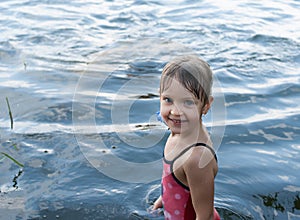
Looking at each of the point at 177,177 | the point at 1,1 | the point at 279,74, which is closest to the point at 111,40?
the point at 279,74

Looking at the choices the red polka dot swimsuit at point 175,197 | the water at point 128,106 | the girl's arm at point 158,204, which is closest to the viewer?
the red polka dot swimsuit at point 175,197

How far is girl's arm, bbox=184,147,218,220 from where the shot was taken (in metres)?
2.62

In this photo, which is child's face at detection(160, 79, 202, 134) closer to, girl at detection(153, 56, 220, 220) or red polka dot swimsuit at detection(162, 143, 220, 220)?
girl at detection(153, 56, 220, 220)

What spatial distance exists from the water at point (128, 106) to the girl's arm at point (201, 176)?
0.77m

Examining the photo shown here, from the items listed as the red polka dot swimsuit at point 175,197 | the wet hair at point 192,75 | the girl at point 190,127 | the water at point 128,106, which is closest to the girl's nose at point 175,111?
the girl at point 190,127

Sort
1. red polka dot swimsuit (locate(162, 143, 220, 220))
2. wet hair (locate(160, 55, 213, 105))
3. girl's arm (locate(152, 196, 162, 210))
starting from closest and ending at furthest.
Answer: wet hair (locate(160, 55, 213, 105)), red polka dot swimsuit (locate(162, 143, 220, 220)), girl's arm (locate(152, 196, 162, 210))

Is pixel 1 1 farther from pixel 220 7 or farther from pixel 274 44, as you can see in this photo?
pixel 274 44

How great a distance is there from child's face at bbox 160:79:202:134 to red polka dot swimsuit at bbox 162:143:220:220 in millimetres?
164

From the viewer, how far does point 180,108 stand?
2621 mm

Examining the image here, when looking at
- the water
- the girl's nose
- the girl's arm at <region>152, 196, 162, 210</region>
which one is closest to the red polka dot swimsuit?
the girl's nose

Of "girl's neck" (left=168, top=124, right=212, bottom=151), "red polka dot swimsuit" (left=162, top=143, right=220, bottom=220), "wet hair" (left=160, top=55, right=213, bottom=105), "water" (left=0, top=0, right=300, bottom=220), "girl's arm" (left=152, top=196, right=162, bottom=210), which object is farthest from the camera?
"water" (left=0, top=0, right=300, bottom=220)

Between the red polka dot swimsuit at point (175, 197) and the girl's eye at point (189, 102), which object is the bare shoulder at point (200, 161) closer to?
the red polka dot swimsuit at point (175, 197)

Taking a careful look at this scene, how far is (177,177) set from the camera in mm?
2785

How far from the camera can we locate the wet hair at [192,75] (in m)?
2.55
